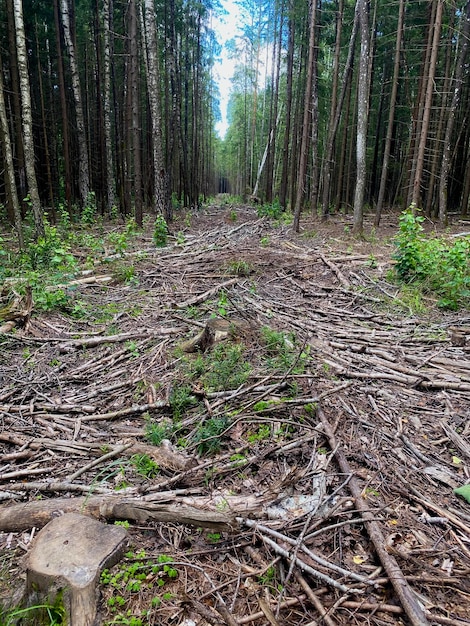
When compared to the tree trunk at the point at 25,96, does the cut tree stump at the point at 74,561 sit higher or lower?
lower

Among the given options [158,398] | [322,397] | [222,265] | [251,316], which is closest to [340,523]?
[322,397]

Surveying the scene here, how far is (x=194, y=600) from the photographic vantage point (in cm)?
191

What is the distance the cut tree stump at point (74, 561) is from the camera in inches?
71.6

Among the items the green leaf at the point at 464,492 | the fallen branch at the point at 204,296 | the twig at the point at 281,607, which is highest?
the fallen branch at the point at 204,296

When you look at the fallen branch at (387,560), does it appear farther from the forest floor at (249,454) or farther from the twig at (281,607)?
the twig at (281,607)

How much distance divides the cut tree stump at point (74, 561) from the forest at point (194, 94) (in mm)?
7444

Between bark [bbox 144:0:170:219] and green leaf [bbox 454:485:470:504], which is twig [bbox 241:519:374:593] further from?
bark [bbox 144:0:170:219]

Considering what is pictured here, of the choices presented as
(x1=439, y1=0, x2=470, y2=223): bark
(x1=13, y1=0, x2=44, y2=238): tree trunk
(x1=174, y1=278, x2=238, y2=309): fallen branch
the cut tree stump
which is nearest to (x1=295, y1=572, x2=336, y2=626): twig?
the cut tree stump

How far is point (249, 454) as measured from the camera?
2891 millimetres

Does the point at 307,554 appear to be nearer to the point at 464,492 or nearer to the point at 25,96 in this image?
the point at 464,492

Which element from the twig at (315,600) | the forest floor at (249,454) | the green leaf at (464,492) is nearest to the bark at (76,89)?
the forest floor at (249,454)

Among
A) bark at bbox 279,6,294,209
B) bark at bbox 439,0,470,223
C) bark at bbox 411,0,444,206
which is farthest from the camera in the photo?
bark at bbox 279,6,294,209

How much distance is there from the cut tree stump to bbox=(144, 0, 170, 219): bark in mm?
11001

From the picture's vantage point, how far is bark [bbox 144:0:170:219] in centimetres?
1089
